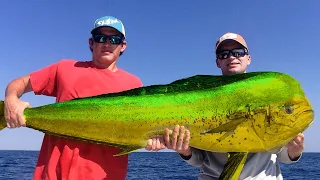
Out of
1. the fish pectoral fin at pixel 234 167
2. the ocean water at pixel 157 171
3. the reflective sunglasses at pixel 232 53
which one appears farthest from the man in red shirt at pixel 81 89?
the ocean water at pixel 157 171

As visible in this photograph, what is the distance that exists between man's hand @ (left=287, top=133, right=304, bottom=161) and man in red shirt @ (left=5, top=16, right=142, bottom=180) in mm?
1468

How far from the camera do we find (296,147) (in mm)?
3098

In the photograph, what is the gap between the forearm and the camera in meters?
3.04

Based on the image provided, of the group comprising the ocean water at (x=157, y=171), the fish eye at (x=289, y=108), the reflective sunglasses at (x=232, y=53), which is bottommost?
the ocean water at (x=157, y=171)

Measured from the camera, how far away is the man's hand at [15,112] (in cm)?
280

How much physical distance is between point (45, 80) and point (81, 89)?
14.2 inches

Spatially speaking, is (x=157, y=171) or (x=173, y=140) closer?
(x=173, y=140)

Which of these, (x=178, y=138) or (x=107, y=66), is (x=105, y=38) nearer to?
(x=107, y=66)

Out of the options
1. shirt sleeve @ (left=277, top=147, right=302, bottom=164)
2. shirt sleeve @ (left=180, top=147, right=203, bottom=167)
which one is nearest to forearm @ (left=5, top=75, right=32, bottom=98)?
shirt sleeve @ (left=180, top=147, right=203, bottom=167)

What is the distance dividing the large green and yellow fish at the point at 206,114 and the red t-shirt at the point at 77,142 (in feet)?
0.88

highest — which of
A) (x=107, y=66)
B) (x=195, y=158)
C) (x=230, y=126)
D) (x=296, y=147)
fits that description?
(x=107, y=66)

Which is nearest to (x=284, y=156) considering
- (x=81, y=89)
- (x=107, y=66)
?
(x=107, y=66)

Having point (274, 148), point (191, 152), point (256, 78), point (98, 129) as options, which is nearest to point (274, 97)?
point (256, 78)

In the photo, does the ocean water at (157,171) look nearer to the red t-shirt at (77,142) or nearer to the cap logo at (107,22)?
the red t-shirt at (77,142)
